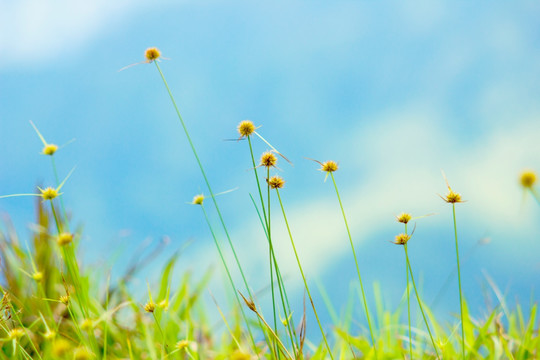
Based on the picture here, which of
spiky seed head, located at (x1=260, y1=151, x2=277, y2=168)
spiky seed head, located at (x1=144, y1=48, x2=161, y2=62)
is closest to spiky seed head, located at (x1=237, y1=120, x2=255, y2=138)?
spiky seed head, located at (x1=260, y1=151, x2=277, y2=168)

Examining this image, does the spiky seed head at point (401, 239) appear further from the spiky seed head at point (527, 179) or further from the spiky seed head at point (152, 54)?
the spiky seed head at point (152, 54)

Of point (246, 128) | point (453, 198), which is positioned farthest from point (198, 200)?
point (453, 198)

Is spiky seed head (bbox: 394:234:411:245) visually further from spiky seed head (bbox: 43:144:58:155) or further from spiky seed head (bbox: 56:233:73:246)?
spiky seed head (bbox: 43:144:58:155)

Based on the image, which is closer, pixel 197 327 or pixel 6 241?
pixel 197 327

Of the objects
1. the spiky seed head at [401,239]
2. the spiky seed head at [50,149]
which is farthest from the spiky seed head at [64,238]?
the spiky seed head at [401,239]

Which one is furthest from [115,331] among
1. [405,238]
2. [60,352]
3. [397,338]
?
[405,238]

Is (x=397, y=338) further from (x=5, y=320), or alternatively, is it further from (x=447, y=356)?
(x=5, y=320)
